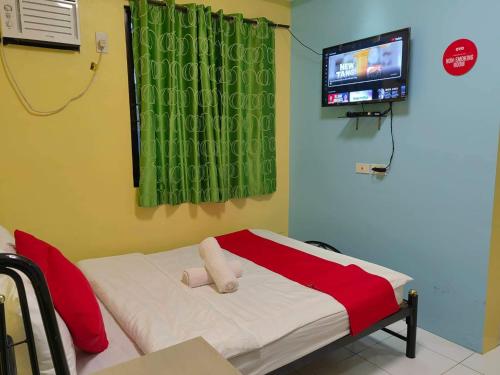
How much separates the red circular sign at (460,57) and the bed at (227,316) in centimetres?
144

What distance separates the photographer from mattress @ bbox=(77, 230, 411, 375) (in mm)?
1647

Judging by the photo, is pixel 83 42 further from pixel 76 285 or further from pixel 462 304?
pixel 462 304

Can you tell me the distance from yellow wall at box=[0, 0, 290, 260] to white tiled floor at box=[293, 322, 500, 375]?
5.35 feet

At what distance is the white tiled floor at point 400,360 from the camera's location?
2.30 metres

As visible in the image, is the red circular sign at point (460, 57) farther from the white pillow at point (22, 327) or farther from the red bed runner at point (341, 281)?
the white pillow at point (22, 327)

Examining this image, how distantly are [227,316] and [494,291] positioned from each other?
74.1 inches

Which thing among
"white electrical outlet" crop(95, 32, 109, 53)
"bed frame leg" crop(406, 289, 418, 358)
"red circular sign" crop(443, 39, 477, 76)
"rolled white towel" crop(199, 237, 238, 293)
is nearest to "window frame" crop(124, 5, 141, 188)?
"white electrical outlet" crop(95, 32, 109, 53)

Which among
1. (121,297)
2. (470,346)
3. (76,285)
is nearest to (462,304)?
(470,346)

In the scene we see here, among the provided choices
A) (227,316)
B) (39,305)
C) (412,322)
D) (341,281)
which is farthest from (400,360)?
(39,305)

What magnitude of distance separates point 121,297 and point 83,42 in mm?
1887

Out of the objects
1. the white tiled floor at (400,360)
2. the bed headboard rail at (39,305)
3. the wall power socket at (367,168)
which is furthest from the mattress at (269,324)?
the wall power socket at (367,168)

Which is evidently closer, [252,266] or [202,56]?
[252,266]

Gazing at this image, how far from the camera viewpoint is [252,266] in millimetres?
2607

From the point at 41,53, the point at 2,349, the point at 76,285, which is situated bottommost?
the point at 76,285
